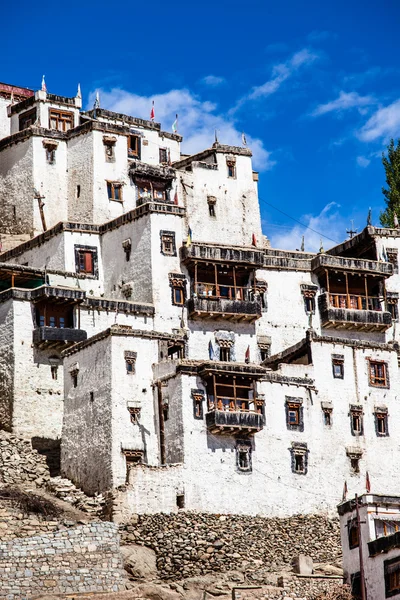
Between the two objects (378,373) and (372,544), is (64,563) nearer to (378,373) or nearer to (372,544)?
(372,544)

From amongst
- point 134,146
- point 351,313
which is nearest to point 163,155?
point 134,146

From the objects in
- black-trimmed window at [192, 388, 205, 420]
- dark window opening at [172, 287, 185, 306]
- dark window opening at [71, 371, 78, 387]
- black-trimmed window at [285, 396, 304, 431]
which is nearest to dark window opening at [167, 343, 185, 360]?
dark window opening at [172, 287, 185, 306]

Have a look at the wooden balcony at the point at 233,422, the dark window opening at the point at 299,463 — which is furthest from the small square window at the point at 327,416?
the wooden balcony at the point at 233,422

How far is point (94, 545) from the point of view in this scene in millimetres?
60906

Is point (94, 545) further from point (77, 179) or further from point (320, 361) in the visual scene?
point (77, 179)

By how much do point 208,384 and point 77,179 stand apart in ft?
81.0

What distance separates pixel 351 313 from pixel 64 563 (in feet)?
101

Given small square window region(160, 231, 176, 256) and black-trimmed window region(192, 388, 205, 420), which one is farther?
small square window region(160, 231, 176, 256)

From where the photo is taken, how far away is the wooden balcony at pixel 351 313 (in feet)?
277

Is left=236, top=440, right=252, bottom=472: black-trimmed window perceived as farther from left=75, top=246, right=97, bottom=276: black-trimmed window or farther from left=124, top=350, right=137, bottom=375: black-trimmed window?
left=75, top=246, right=97, bottom=276: black-trimmed window

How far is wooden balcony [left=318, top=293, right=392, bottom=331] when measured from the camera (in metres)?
84.4

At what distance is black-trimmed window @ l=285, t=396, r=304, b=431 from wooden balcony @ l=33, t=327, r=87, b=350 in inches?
458

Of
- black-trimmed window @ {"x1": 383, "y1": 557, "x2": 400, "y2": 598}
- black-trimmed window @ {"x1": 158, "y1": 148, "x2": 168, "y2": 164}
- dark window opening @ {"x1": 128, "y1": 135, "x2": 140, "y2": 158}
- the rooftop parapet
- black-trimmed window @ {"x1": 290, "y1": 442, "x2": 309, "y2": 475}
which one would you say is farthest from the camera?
black-trimmed window @ {"x1": 158, "y1": 148, "x2": 168, "y2": 164}

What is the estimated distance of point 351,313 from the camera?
3337 inches
